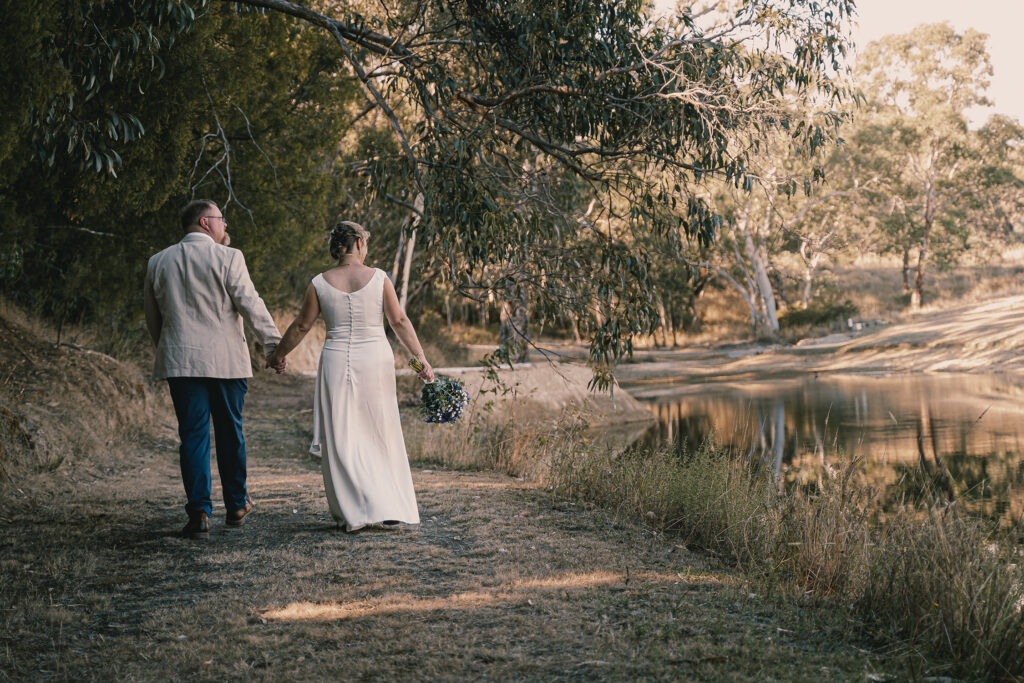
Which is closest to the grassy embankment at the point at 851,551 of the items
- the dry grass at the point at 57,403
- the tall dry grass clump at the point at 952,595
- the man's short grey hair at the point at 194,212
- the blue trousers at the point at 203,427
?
the tall dry grass clump at the point at 952,595

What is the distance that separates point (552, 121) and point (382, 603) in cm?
477

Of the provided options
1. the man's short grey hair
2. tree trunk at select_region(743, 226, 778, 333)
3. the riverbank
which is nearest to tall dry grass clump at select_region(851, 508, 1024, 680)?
the man's short grey hair

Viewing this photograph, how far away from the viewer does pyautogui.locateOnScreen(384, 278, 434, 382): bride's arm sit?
18.7ft

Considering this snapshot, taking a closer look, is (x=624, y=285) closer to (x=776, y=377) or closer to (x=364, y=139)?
(x=364, y=139)

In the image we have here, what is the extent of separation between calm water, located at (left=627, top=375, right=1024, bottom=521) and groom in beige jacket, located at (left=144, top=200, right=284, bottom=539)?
3779mm

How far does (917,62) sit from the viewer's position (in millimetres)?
39469

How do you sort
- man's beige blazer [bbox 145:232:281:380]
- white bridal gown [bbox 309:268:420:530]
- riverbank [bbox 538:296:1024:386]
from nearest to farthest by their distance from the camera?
man's beige blazer [bbox 145:232:281:380] < white bridal gown [bbox 309:268:420:530] < riverbank [bbox 538:296:1024:386]

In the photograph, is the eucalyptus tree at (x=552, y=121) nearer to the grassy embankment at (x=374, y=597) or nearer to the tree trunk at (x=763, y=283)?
the grassy embankment at (x=374, y=597)

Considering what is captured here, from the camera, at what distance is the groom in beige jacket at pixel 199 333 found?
5.36 metres

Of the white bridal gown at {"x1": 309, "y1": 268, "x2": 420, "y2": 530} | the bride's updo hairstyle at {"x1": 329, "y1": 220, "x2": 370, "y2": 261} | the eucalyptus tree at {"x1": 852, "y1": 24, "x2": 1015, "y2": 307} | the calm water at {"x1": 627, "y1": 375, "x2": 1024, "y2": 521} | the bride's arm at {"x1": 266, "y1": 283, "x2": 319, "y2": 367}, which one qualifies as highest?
the eucalyptus tree at {"x1": 852, "y1": 24, "x2": 1015, "y2": 307}

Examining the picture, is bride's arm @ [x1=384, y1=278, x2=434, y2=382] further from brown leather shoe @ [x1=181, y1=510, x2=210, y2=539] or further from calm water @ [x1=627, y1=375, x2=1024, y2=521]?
calm water @ [x1=627, y1=375, x2=1024, y2=521]

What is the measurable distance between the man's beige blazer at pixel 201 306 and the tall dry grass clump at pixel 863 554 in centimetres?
289

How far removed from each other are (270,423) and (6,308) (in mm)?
3666

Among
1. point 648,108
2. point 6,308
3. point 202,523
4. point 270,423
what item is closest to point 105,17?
point 202,523
